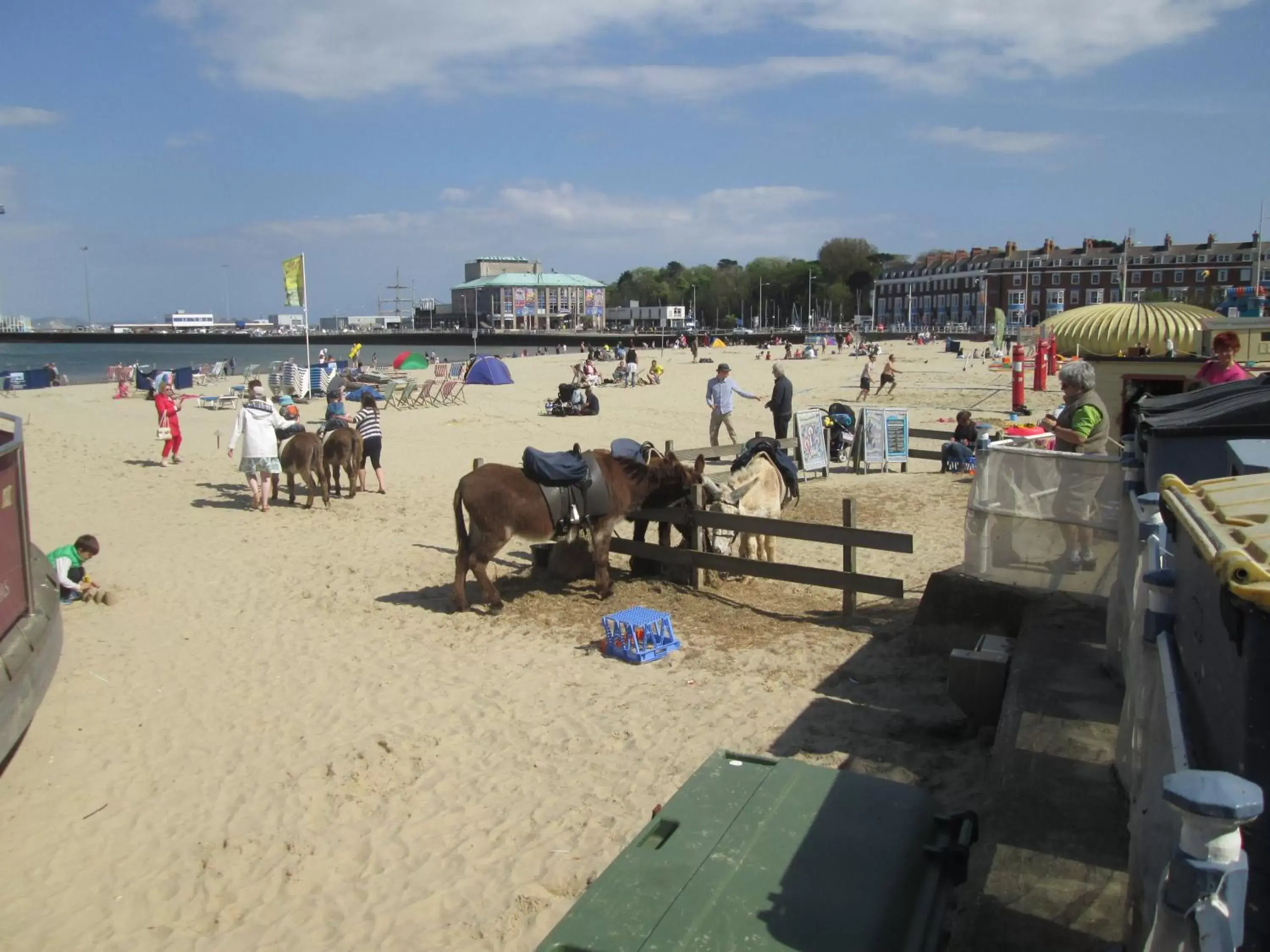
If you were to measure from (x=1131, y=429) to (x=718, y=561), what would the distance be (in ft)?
15.5

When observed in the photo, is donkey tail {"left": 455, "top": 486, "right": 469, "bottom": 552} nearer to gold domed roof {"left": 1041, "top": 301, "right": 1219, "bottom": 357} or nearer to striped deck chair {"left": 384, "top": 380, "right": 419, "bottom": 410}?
gold domed roof {"left": 1041, "top": 301, "right": 1219, "bottom": 357}

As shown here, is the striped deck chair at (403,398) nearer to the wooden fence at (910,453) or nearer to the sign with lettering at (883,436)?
the wooden fence at (910,453)

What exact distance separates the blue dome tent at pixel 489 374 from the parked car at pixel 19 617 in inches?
1244

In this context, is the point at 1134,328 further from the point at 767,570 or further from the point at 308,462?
the point at 308,462

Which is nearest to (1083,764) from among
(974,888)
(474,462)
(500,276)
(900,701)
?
(974,888)

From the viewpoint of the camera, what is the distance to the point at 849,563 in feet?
28.1

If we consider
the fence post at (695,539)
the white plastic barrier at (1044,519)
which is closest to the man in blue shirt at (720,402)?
the fence post at (695,539)

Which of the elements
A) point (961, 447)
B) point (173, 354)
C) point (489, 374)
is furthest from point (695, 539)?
point (173, 354)

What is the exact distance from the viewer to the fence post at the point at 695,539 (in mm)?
9703

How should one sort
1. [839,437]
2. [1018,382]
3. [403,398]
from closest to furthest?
[839,437] → [1018,382] → [403,398]

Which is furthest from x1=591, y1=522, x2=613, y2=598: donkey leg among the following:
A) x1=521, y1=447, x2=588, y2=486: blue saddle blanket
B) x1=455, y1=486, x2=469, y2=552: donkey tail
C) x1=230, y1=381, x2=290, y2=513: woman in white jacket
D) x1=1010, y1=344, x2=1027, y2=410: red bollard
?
x1=1010, y1=344, x2=1027, y2=410: red bollard

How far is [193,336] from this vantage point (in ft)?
584

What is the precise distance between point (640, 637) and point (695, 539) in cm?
212

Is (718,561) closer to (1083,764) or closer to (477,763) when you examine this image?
(477,763)
